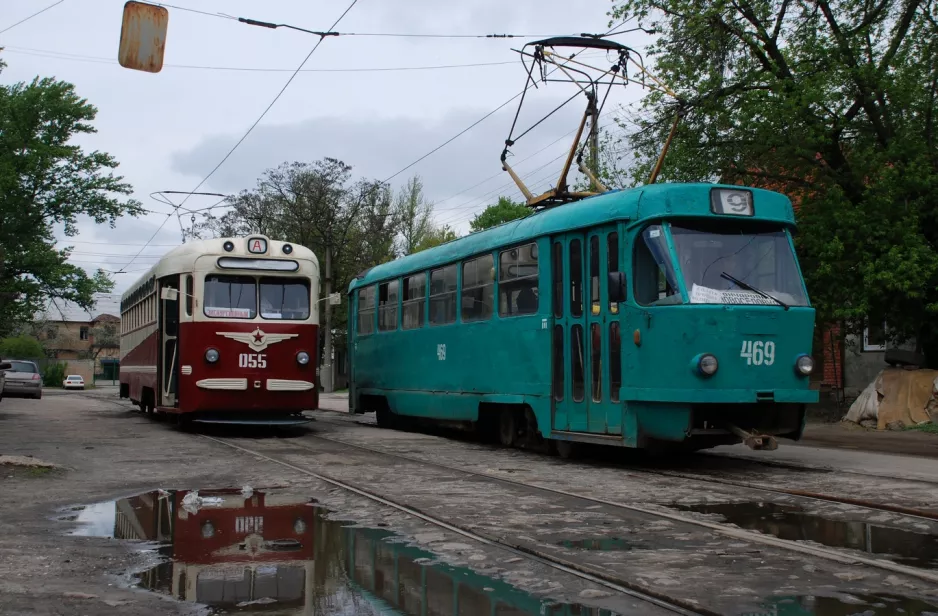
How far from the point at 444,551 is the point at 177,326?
481 inches

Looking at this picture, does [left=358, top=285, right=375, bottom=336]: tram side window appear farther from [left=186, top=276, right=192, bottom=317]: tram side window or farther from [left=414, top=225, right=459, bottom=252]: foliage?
[left=414, top=225, right=459, bottom=252]: foliage

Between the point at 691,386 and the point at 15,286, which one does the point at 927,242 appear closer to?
the point at 691,386

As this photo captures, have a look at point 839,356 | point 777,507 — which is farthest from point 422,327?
point 839,356

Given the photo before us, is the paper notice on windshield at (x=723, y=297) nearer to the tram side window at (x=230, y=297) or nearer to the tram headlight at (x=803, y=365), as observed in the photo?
the tram headlight at (x=803, y=365)

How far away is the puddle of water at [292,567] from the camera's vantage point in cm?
529

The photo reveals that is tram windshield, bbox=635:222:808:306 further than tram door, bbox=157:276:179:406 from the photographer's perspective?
No

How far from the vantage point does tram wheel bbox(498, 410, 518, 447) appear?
48.3 ft

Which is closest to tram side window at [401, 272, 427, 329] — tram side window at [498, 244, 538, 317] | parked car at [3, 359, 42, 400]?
tram side window at [498, 244, 538, 317]

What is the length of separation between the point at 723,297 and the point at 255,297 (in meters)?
9.38

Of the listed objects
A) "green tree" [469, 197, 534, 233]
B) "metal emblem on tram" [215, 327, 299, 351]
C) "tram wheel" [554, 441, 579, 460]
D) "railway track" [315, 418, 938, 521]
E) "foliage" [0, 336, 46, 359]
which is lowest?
"railway track" [315, 418, 938, 521]

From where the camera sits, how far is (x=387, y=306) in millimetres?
19219

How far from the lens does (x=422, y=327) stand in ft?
56.6

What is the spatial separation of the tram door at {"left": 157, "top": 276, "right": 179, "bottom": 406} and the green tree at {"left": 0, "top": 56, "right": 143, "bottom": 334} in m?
28.4

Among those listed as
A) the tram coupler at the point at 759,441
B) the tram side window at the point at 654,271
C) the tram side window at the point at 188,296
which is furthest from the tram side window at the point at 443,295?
the tram coupler at the point at 759,441
